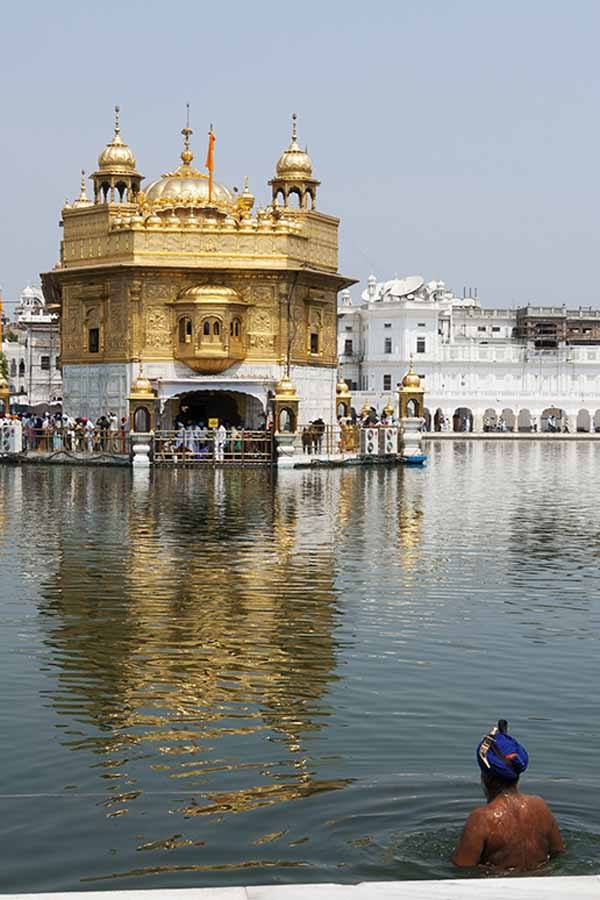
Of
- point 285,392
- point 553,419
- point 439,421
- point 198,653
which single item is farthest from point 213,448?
point 553,419

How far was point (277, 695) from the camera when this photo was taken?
10539 mm

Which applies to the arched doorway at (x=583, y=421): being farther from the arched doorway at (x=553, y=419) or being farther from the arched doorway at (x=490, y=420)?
the arched doorway at (x=490, y=420)

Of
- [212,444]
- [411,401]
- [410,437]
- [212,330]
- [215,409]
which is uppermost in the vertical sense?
[212,330]

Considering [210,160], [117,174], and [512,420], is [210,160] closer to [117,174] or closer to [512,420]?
[117,174]

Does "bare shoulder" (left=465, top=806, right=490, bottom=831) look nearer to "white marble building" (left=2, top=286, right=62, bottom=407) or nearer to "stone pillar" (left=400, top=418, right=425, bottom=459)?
"stone pillar" (left=400, top=418, right=425, bottom=459)

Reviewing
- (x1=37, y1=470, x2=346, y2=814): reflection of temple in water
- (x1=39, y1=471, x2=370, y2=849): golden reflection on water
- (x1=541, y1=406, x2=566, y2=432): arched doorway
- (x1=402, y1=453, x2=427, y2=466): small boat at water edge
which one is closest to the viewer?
(x1=39, y1=471, x2=370, y2=849): golden reflection on water

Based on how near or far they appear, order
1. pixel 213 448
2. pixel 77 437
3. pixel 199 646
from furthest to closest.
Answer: pixel 77 437 → pixel 213 448 → pixel 199 646

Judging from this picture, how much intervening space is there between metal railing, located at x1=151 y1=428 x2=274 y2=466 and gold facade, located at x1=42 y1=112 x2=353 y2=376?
13.1ft

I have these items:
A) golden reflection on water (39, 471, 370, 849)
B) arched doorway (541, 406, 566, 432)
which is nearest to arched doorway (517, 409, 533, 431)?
arched doorway (541, 406, 566, 432)

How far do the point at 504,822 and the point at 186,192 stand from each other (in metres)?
45.7

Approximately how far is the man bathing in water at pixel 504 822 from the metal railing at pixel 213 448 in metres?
34.3

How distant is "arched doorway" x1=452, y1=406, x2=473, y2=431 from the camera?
299 ft

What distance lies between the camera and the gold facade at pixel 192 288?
45.6 metres

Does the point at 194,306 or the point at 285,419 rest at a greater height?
the point at 194,306
